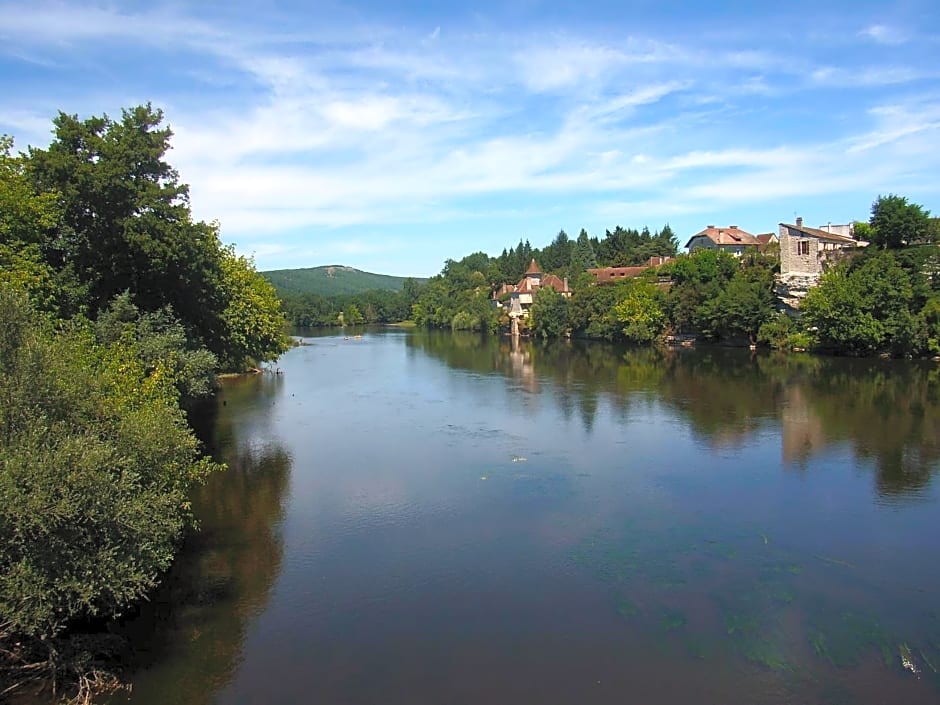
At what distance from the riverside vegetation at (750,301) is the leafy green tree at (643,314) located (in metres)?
0.10

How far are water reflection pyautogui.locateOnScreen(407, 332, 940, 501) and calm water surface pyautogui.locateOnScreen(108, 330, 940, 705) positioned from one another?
0.81ft

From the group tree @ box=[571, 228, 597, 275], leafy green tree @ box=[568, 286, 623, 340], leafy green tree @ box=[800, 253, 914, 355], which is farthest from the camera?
tree @ box=[571, 228, 597, 275]

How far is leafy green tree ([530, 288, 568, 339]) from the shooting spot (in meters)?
80.1

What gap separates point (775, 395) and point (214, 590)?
2966 centimetres

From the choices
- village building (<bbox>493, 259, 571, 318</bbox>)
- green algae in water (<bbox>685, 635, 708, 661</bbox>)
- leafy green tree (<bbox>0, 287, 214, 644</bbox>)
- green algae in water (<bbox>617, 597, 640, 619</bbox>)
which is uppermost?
village building (<bbox>493, 259, 571, 318</bbox>)

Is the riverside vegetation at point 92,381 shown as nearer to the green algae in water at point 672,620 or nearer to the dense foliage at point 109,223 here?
the dense foliage at point 109,223

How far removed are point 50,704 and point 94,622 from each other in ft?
7.02

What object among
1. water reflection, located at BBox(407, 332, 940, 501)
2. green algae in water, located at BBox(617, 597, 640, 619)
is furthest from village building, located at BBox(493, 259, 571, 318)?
green algae in water, located at BBox(617, 597, 640, 619)

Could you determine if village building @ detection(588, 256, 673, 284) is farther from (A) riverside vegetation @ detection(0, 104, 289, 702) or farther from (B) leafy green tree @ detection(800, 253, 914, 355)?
(A) riverside vegetation @ detection(0, 104, 289, 702)

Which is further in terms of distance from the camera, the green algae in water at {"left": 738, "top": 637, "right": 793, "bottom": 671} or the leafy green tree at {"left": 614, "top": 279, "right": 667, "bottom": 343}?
the leafy green tree at {"left": 614, "top": 279, "right": 667, "bottom": 343}

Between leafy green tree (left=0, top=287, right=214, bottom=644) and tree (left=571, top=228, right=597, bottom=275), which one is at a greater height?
tree (left=571, top=228, right=597, bottom=275)

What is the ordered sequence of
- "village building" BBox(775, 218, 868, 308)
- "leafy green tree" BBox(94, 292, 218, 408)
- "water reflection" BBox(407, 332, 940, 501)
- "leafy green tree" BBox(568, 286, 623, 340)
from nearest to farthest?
"leafy green tree" BBox(94, 292, 218, 408) < "water reflection" BBox(407, 332, 940, 501) < "village building" BBox(775, 218, 868, 308) < "leafy green tree" BBox(568, 286, 623, 340)

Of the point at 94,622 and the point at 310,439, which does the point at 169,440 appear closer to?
the point at 94,622

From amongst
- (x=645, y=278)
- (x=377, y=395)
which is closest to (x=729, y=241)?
(x=645, y=278)
